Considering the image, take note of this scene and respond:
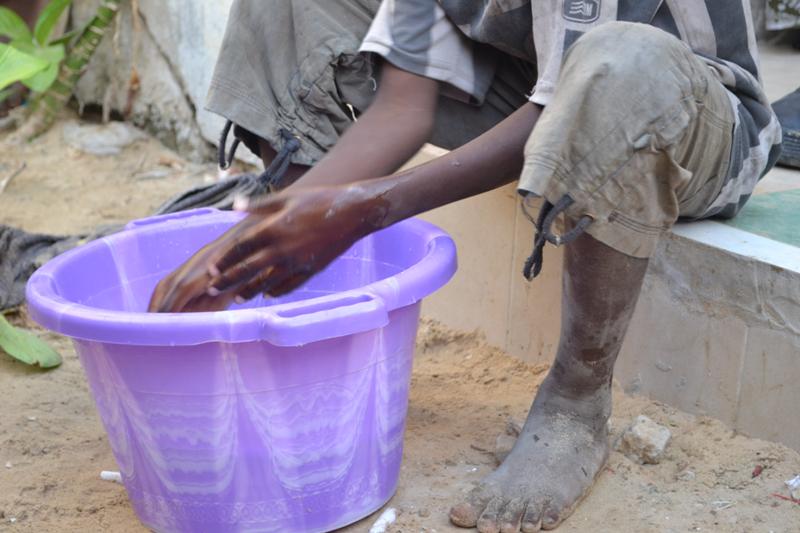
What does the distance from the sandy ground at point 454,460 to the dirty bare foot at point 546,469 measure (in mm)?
44

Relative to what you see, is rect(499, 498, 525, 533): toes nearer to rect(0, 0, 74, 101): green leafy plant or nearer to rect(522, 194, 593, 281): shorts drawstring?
rect(522, 194, 593, 281): shorts drawstring

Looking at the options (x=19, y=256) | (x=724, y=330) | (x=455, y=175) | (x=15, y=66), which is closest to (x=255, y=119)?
(x=455, y=175)

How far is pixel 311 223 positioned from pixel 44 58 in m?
2.56

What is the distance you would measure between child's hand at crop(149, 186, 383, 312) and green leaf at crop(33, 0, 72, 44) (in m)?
2.50

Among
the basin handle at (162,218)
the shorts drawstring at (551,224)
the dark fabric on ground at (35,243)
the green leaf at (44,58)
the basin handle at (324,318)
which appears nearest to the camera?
the basin handle at (324,318)

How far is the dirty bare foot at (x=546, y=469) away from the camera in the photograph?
1.60 m

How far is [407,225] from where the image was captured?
175cm

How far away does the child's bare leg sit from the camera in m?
1.57

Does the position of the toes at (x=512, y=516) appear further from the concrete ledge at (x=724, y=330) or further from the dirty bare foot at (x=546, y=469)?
the concrete ledge at (x=724, y=330)

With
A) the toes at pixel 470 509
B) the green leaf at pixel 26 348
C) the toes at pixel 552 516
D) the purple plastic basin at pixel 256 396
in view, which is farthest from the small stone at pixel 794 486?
the green leaf at pixel 26 348

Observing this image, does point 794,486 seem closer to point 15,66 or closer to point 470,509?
point 470,509

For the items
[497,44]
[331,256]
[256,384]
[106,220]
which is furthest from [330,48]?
[106,220]

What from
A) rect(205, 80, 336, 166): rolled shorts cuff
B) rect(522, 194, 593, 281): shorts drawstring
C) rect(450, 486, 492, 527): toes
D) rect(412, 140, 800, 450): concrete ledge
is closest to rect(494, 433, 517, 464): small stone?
rect(450, 486, 492, 527): toes

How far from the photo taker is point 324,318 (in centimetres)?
137
